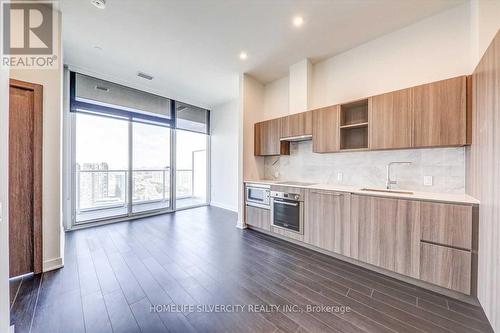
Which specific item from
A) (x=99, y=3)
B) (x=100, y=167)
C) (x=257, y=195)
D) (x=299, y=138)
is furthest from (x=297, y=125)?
(x=100, y=167)

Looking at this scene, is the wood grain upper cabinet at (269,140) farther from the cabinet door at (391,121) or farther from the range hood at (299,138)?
the cabinet door at (391,121)

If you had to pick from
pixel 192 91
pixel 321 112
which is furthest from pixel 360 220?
pixel 192 91

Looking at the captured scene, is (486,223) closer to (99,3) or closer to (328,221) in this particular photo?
(328,221)

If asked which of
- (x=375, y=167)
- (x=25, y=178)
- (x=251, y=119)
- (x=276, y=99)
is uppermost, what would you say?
(x=276, y=99)

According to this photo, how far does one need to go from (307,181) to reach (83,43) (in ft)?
14.0

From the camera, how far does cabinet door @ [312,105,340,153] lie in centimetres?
287

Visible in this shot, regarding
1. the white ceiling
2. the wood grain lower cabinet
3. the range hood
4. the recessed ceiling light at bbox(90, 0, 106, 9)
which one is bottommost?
the wood grain lower cabinet

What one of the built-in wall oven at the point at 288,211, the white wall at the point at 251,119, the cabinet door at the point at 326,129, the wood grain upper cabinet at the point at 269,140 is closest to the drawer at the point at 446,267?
the built-in wall oven at the point at 288,211

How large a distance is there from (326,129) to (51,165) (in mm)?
3668

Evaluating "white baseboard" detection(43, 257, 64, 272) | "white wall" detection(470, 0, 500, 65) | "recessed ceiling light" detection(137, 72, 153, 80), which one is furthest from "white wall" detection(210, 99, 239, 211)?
"white wall" detection(470, 0, 500, 65)

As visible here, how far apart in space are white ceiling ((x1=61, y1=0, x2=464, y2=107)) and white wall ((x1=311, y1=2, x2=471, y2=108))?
5.1 inches

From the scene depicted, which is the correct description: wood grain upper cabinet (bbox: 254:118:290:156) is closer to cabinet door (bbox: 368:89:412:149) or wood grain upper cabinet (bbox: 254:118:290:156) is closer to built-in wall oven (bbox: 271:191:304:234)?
built-in wall oven (bbox: 271:191:304:234)

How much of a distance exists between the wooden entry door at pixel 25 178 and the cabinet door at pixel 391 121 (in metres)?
4.04

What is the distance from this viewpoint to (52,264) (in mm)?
2270
